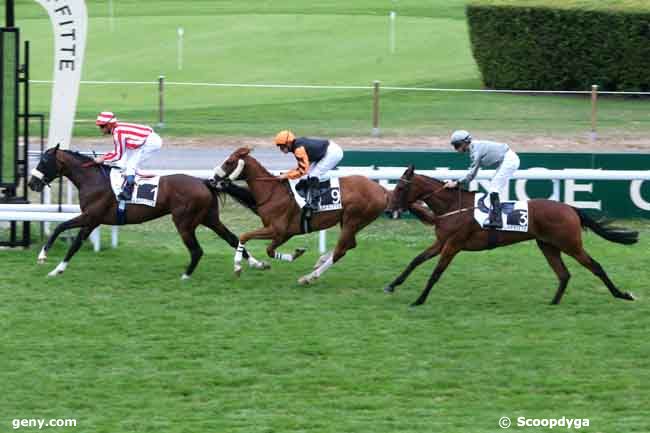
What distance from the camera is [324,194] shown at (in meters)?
12.2

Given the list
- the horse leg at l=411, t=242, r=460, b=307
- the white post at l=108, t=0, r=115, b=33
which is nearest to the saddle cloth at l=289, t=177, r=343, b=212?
the horse leg at l=411, t=242, r=460, b=307

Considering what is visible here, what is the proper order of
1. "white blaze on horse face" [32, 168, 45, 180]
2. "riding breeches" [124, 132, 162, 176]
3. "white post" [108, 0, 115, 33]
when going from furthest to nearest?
"white post" [108, 0, 115, 33], "riding breeches" [124, 132, 162, 176], "white blaze on horse face" [32, 168, 45, 180]

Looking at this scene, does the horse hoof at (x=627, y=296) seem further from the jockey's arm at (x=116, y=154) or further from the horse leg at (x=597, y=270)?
the jockey's arm at (x=116, y=154)

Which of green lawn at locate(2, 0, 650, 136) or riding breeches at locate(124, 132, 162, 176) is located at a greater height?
green lawn at locate(2, 0, 650, 136)

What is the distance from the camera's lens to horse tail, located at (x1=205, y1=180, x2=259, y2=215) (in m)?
12.2

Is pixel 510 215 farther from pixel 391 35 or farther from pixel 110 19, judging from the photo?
pixel 110 19

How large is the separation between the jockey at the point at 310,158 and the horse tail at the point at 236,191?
1.25ft

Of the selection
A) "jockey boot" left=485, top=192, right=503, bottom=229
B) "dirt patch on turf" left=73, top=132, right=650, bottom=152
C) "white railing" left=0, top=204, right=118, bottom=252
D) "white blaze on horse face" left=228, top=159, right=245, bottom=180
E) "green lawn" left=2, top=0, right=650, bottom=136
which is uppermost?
"green lawn" left=2, top=0, right=650, bottom=136

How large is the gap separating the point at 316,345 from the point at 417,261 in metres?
2.05

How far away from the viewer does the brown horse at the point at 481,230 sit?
36.8ft

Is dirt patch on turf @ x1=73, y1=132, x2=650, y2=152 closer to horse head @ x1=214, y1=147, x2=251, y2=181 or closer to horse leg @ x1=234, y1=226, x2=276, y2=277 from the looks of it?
horse head @ x1=214, y1=147, x2=251, y2=181

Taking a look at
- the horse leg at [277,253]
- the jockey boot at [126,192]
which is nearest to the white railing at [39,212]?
the jockey boot at [126,192]

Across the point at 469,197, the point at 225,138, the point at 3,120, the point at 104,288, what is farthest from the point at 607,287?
the point at 225,138

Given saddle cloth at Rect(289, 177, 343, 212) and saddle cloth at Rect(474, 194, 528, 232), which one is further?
saddle cloth at Rect(289, 177, 343, 212)
